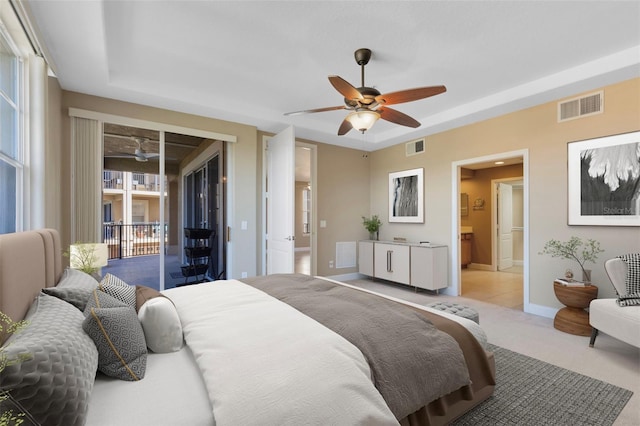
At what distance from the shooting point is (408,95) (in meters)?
2.45

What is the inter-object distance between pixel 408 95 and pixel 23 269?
269cm

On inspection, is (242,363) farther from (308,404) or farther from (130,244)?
(130,244)

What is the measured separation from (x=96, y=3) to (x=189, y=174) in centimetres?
281

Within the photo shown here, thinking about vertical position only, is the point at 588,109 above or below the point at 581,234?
above

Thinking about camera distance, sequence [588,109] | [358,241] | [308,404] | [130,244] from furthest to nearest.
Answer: [358,241] < [130,244] < [588,109] < [308,404]

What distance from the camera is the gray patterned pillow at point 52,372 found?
76 cm

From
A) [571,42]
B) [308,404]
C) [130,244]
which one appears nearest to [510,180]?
[571,42]

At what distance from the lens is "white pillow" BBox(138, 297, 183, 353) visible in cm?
137

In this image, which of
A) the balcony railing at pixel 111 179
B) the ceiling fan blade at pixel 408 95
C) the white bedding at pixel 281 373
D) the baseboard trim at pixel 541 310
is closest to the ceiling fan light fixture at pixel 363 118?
the ceiling fan blade at pixel 408 95

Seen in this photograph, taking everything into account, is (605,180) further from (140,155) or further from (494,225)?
(140,155)

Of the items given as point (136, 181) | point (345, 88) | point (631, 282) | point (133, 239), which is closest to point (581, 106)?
point (631, 282)

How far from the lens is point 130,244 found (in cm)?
433

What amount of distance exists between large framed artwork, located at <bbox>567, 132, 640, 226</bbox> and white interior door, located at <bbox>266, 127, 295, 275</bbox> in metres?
3.37

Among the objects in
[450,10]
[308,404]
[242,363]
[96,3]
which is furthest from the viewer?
[450,10]
